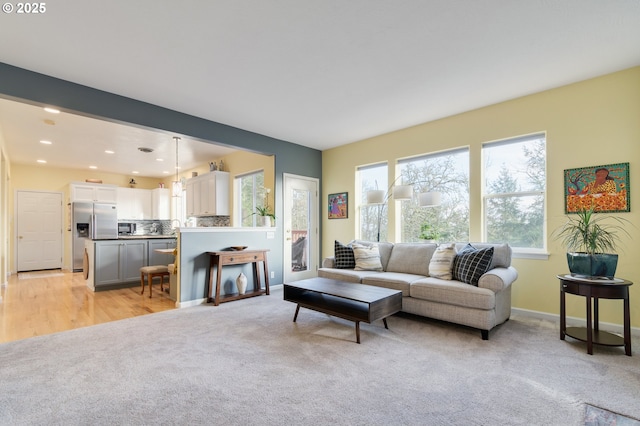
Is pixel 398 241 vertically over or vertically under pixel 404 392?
over

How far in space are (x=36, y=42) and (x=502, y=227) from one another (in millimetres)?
5161

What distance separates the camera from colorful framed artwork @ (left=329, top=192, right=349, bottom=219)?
5617mm

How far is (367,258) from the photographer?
4207 mm

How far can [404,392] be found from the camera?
198 cm

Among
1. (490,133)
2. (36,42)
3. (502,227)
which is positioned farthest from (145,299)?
(490,133)

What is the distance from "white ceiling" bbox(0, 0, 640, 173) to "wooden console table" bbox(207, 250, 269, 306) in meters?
2.06

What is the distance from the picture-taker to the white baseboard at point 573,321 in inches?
118

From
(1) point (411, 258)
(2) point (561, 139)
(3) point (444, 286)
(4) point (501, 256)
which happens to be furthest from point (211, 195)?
(2) point (561, 139)

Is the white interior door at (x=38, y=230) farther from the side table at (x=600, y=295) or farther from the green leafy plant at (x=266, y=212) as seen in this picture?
the side table at (x=600, y=295)

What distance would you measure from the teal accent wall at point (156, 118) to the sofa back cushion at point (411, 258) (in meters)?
2.08

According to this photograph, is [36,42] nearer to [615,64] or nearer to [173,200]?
[615,64]

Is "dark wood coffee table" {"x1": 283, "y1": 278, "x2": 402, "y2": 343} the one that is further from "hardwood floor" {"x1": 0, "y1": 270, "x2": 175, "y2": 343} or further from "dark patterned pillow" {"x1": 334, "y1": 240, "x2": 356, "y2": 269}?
"hardwood floor" {"x1": 0, "y1": 270, "x2": 175, "y2": 343}

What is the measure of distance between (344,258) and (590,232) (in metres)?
2.77

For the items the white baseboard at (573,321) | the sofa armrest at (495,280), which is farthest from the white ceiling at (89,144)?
the white baseboard at (573,321)
